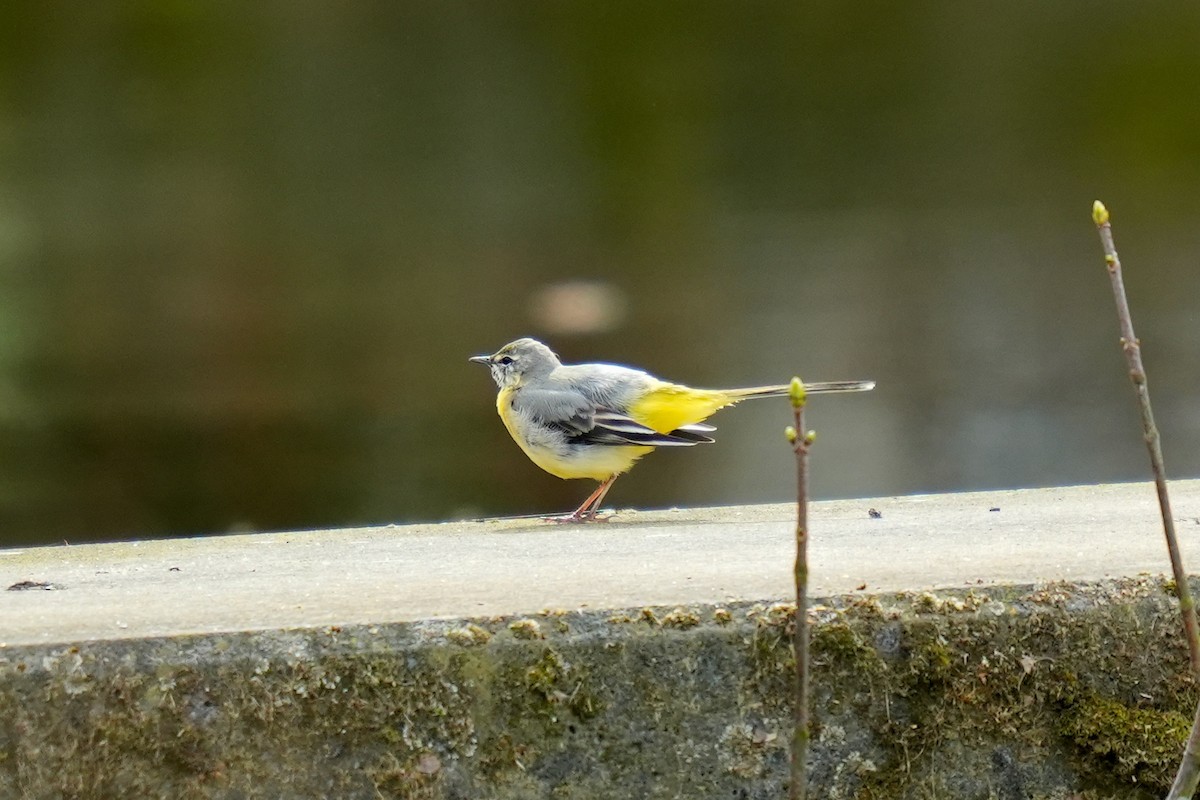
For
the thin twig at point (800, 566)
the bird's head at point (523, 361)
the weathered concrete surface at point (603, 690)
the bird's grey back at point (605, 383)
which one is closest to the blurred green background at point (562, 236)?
the bird's head at point (523, 361)

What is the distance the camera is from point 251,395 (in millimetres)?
3580

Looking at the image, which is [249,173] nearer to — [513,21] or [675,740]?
[513,21]

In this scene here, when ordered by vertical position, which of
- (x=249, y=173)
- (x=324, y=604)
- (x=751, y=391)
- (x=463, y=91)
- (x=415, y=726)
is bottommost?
(x=415, y=726)

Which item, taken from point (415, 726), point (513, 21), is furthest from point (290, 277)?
point (415, 726)

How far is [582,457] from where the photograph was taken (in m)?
Result: 3.16

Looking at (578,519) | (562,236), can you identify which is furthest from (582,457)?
(562,236)

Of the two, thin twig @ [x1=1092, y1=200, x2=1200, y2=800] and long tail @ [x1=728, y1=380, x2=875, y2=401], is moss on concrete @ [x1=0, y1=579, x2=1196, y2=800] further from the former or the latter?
long tail @ [x1=728, y1=380, x2=875, y2=401]

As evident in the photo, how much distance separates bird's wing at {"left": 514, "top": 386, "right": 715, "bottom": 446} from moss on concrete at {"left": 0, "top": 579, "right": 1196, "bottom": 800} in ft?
5.10

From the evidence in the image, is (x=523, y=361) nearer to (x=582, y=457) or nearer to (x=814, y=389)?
(x=582, y=457)

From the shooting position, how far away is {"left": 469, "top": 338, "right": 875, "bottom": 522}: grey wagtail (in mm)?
3027

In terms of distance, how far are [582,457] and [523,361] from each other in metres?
A: 0.31

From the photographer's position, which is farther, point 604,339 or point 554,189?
point 604,339

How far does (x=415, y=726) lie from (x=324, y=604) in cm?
18

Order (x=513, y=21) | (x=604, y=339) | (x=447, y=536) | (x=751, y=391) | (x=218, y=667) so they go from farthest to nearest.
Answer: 1. (x=604, y=339)
2. (x=513, y=21)
3. (x=751, y=391)
4. (x=447, y=536)
5. (x=218, y=667)
